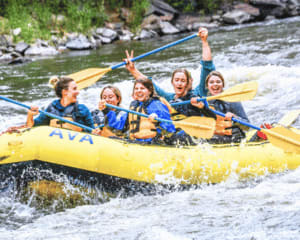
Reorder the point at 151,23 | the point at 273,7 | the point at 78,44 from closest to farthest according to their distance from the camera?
the point at 78,44 → the point at 151,23 → the point at 273,7

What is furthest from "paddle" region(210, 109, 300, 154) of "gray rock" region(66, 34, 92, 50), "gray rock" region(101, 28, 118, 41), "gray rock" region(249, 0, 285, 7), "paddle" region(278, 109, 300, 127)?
"gray rock" region(249, 0, 285, 7)

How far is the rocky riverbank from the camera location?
1381 cm

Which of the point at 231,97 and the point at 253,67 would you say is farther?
the point at 253,67

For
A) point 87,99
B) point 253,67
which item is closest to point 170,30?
point 253,67

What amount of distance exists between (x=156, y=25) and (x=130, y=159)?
47.7ft

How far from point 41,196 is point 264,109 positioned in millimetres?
4053

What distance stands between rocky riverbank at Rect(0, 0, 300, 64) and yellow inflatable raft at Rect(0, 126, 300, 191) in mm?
10154

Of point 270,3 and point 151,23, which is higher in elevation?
point 270,3

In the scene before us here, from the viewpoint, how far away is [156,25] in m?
17.4

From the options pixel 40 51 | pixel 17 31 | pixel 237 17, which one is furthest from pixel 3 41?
pixel 237 17

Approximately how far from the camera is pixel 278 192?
3.53 metres

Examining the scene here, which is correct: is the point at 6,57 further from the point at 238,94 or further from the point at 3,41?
the point at 238,94

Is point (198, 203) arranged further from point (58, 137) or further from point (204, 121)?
point (58, 137)

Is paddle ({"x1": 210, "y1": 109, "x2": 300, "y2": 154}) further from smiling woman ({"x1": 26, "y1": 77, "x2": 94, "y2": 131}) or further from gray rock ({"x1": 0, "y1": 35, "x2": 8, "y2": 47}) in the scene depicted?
gray rock ({"x1": 0, "y1": 35, "x2": 8, "y2": 47})
